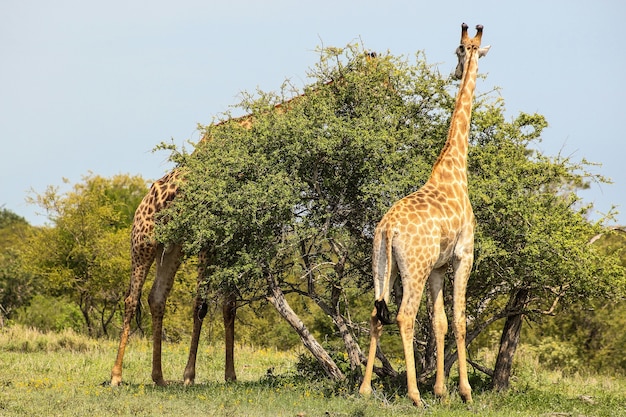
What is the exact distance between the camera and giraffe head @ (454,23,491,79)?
12641 millimetres

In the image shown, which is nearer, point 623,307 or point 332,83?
point 332,83

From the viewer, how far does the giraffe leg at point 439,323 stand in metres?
11.4

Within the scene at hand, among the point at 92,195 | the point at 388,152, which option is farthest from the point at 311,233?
the point at 92,195

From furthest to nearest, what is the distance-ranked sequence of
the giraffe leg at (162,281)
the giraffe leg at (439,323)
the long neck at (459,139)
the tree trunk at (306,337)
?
the giraffe leg at (162,281), the tree trunk at (306,337), the long neck at (459,139), the giraffe leg at (439,323)

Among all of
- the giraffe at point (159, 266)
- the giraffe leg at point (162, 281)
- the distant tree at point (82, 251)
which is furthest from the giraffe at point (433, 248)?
the distant tree at point (82, 251)

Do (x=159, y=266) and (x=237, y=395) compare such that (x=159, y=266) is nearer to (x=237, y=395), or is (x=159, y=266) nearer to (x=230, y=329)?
(x=230, y=329)

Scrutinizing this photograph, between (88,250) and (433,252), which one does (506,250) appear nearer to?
(433,252)

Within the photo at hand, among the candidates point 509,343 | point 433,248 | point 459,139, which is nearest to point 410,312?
point 433,248

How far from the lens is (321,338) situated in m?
28.7

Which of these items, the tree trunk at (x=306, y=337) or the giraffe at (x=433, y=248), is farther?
the tree trunk at (x=306, y=337)

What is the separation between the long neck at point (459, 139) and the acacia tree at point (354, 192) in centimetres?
61

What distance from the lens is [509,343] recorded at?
44.3ft

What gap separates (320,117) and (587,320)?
53.4 feet

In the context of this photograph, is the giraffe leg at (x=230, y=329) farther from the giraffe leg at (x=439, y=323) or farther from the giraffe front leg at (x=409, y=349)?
the giraffe front leg at (x=409, y=349)
